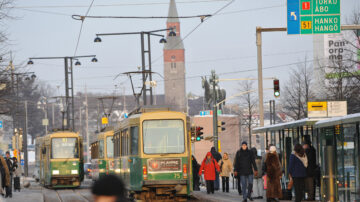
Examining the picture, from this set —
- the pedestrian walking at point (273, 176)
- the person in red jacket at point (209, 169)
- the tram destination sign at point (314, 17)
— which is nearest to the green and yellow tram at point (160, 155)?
the pedestrian walking at point (273, 176)

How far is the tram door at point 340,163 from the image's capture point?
50.6ft

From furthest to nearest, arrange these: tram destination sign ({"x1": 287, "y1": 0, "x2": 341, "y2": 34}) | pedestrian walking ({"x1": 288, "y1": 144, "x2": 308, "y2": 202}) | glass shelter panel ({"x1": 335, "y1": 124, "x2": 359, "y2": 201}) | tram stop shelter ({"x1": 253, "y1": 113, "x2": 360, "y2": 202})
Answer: tram destination sign ({"x1": 287, "y1": 0, "x2": 341, "y2": 34}), pedestrian walking ({"x1": 288, "y1": 144, "x2": 308, "y2": 202}), glass shelter panel ({"x1": 335, "y1": 124, "x2": 359, "y2": 201}), tram stop shelter ({"x1": 253, "y1": 113, "x2": 360, "y2": 202})

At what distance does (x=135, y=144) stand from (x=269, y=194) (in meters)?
4.55

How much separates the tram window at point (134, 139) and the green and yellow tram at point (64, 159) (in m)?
16.4

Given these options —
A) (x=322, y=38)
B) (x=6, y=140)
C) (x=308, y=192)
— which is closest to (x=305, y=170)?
(x=308, y=192)

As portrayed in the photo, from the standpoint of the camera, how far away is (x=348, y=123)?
15.2 m

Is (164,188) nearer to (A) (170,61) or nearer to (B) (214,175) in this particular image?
(B) (214,175)

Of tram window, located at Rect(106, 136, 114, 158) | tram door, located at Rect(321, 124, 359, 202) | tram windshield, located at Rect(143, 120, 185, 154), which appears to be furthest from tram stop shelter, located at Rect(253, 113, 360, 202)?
tram window, located at Rect(106, 136, 114, 158)

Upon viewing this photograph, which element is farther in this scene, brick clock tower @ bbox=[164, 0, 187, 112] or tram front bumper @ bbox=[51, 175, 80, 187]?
brick clock tower @ bbox=[164, 0, 187, 112]

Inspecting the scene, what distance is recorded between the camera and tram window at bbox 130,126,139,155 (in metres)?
21.8

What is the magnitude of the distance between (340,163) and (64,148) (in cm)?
2375

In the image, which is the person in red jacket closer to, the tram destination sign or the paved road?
the paved road

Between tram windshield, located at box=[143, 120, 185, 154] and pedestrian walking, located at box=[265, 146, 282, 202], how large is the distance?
10.5ft

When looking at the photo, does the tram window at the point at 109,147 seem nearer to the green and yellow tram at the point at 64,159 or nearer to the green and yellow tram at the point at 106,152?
the green and yellow tram at the point at 106,152
